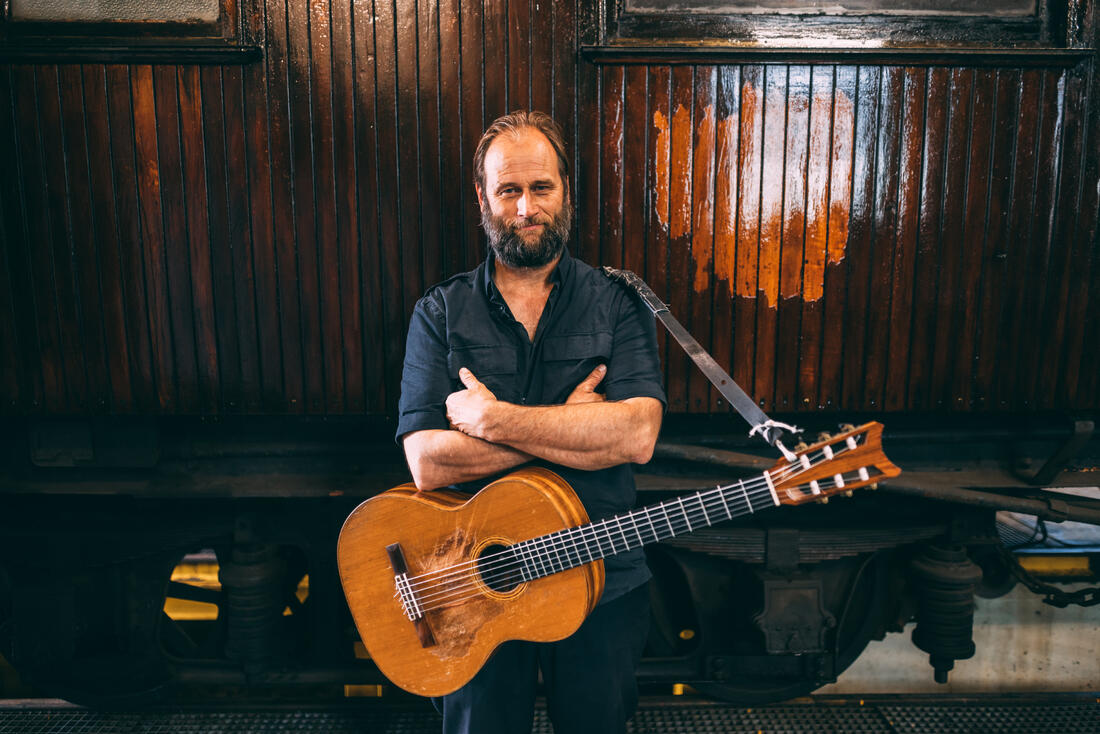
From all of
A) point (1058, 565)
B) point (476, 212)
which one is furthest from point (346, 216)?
point (1058, 565)

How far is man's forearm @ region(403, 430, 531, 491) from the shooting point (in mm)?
1519

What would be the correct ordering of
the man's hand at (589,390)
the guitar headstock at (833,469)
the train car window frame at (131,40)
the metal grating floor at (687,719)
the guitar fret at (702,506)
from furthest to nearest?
1. the metal grating floor at (687,719)
2. the train car window frame at (131,40)
3. the man's hand at (589,390)
4. the guitar fret at (702,506)
5. the guitar headstock at (833,469)

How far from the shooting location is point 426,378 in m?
1.58

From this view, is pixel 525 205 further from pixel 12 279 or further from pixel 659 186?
pixel 12 279

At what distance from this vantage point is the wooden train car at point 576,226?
2.16m

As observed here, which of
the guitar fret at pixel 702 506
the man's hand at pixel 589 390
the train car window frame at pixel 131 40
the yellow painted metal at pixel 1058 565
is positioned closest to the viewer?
the guitar fret at pixel 702 506

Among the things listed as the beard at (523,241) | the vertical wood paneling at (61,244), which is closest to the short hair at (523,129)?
the beard at (523,241)

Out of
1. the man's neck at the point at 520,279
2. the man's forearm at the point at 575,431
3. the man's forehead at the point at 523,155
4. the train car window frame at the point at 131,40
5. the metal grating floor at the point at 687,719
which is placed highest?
the train car window frame at the point at 131,40

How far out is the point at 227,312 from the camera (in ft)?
7.44

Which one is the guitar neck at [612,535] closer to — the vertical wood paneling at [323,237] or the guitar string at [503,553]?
the guitar string at [503,553]

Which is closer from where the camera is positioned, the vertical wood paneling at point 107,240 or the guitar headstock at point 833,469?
the guitar headstock at point 833,469

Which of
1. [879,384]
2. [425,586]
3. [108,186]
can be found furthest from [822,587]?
[108,186]

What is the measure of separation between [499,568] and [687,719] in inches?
62.0

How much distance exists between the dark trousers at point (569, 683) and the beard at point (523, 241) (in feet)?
3.06
